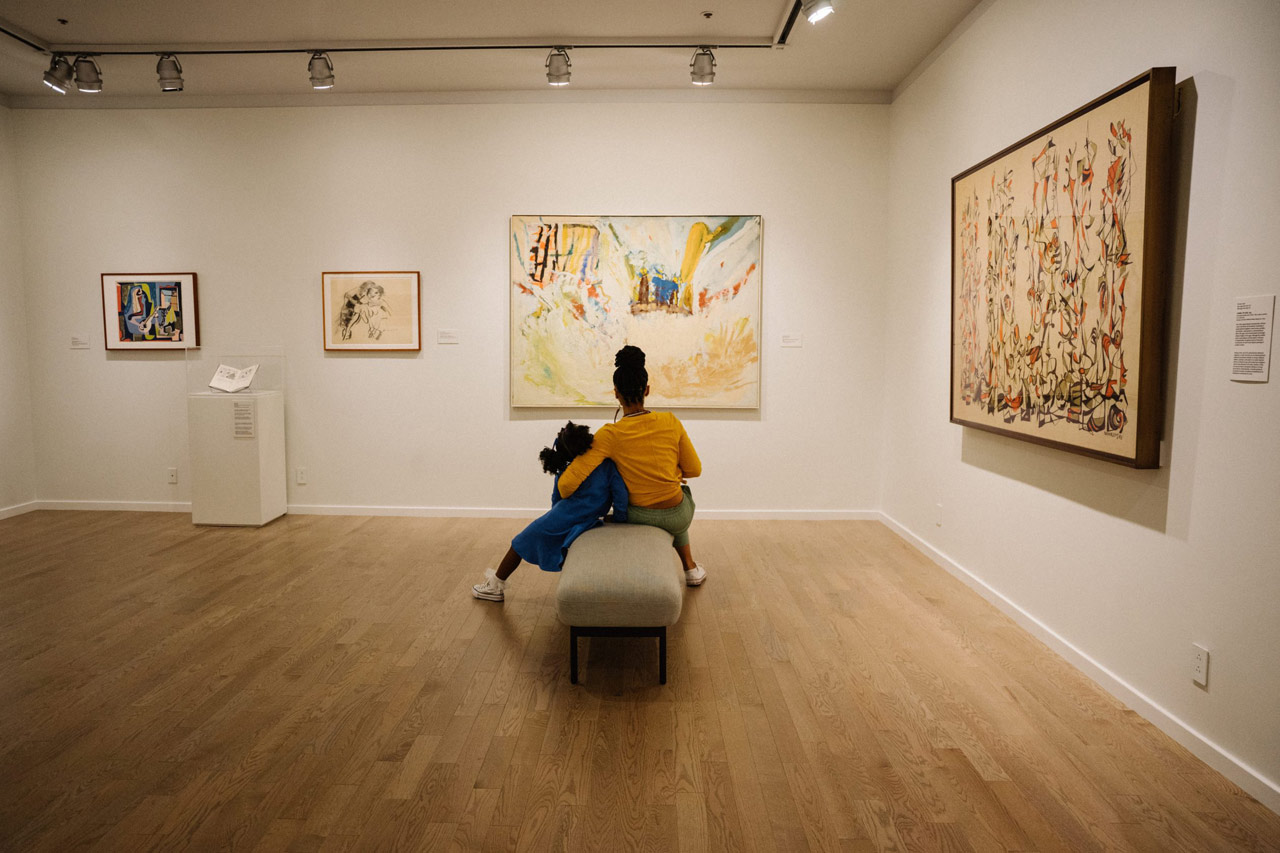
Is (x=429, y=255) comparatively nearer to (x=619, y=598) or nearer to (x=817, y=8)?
(x=817, y=8)

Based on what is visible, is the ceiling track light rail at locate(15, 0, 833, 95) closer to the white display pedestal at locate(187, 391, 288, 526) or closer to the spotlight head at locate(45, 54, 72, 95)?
the spotlight head at locate(45, 54, 72, 95)

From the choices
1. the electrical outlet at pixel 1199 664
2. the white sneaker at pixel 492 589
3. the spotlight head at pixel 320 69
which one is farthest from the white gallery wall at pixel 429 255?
the electrical outlet at pixel 1199 664

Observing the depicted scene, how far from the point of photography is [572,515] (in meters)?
3.52

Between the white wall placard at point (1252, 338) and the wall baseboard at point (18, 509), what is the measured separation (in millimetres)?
7983

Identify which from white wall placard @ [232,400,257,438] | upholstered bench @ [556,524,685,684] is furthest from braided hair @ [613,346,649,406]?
white wall placard @ [232,400,257,438]

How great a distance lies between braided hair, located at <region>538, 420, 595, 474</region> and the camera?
3.43m

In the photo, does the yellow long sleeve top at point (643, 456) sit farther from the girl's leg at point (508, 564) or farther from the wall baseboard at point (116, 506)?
the wall baseboard at point (116, 506)

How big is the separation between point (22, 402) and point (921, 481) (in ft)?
23.9

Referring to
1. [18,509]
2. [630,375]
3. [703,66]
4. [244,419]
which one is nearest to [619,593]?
[630,375]

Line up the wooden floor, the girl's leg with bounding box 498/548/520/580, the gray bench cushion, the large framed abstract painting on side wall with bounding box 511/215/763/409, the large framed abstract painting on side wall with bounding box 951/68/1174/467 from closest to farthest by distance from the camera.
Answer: the wooden floor < the large framed abstract painting on side wall with bounding box 951/68/1174/467 < the gray bench cushion < the girl's leg with bounding box 498/548/520/580 < the large framed abstract painting on side wall with bounding box 511/215/763/409

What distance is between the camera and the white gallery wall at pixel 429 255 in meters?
5.70

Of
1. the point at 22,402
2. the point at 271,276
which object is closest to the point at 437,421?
the point at 271,276

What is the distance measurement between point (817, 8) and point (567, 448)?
2755mm

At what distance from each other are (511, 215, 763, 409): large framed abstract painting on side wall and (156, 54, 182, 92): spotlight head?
2.45 meters
